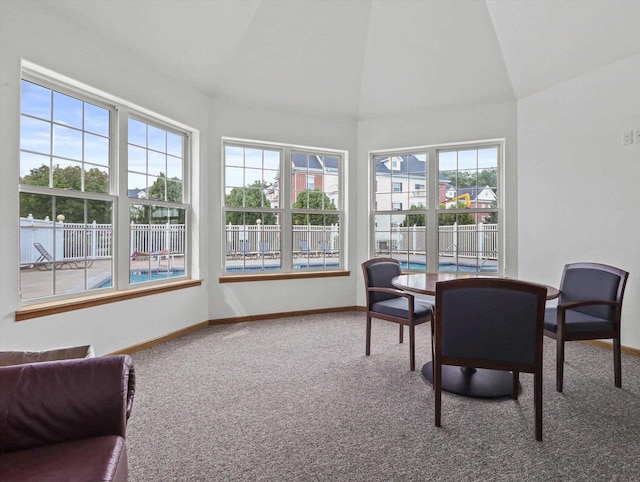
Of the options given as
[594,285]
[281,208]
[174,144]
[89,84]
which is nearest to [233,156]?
[174,144]

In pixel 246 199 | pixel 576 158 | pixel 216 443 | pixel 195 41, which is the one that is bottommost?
pixel 216 443

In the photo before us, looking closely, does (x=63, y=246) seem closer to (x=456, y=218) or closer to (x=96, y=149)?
(x=96, y=149)

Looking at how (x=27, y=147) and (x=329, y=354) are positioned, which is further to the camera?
(x=329, y=354)

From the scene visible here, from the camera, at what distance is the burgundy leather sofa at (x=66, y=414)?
120 centimetres

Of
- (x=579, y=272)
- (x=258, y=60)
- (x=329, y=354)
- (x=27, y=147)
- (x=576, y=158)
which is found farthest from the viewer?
(x=258, y=60)

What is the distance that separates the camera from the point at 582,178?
3.89 meters

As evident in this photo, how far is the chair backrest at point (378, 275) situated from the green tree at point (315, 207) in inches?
67.0

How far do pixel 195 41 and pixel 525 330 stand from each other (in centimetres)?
379

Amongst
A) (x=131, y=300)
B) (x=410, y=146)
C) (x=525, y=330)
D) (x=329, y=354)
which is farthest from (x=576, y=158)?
(x=131, y=300)

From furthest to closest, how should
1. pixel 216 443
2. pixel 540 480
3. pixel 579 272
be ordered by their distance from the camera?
pixel 579 272, pixel 216 443, pixel 540 480

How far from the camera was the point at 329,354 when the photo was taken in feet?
11.6

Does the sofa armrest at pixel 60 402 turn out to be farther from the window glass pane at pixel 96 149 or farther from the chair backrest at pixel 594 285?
the chair backrest at pixel 594 285

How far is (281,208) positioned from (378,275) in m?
1.97

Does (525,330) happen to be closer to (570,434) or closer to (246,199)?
(570,434)
